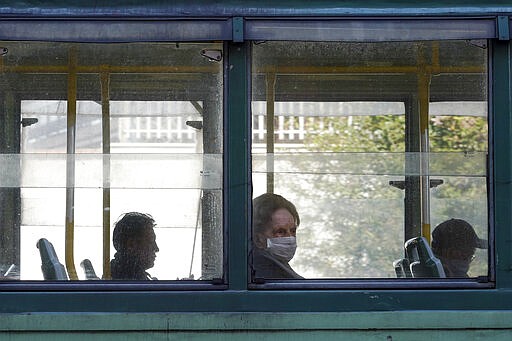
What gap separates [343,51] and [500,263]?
0.84m

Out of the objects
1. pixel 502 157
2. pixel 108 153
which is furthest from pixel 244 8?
pixel 502 157

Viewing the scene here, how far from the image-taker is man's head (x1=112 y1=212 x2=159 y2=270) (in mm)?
3783

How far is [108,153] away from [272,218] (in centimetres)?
56

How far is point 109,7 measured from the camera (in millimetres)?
3754

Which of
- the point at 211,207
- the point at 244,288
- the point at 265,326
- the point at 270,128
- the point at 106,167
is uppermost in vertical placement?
the point at 270,128

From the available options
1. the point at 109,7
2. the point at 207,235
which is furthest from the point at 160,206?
the point at 109,7

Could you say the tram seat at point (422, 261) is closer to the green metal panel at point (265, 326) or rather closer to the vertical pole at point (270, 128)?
the green metal panel at point (265, 326)

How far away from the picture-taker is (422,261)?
375 centimetres

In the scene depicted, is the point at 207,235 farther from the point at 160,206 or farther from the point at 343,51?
the point at 343,51

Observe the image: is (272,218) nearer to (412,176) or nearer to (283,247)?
(283,247)

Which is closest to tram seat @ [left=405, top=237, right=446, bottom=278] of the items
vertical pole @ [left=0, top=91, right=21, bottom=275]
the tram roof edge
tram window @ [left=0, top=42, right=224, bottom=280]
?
tram window @ [left=0, top=42, right=224, bottom=280]

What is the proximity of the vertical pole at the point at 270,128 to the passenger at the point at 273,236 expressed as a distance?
53 millimetres

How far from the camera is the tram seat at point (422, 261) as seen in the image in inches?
148

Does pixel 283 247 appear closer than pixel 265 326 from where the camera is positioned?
No
